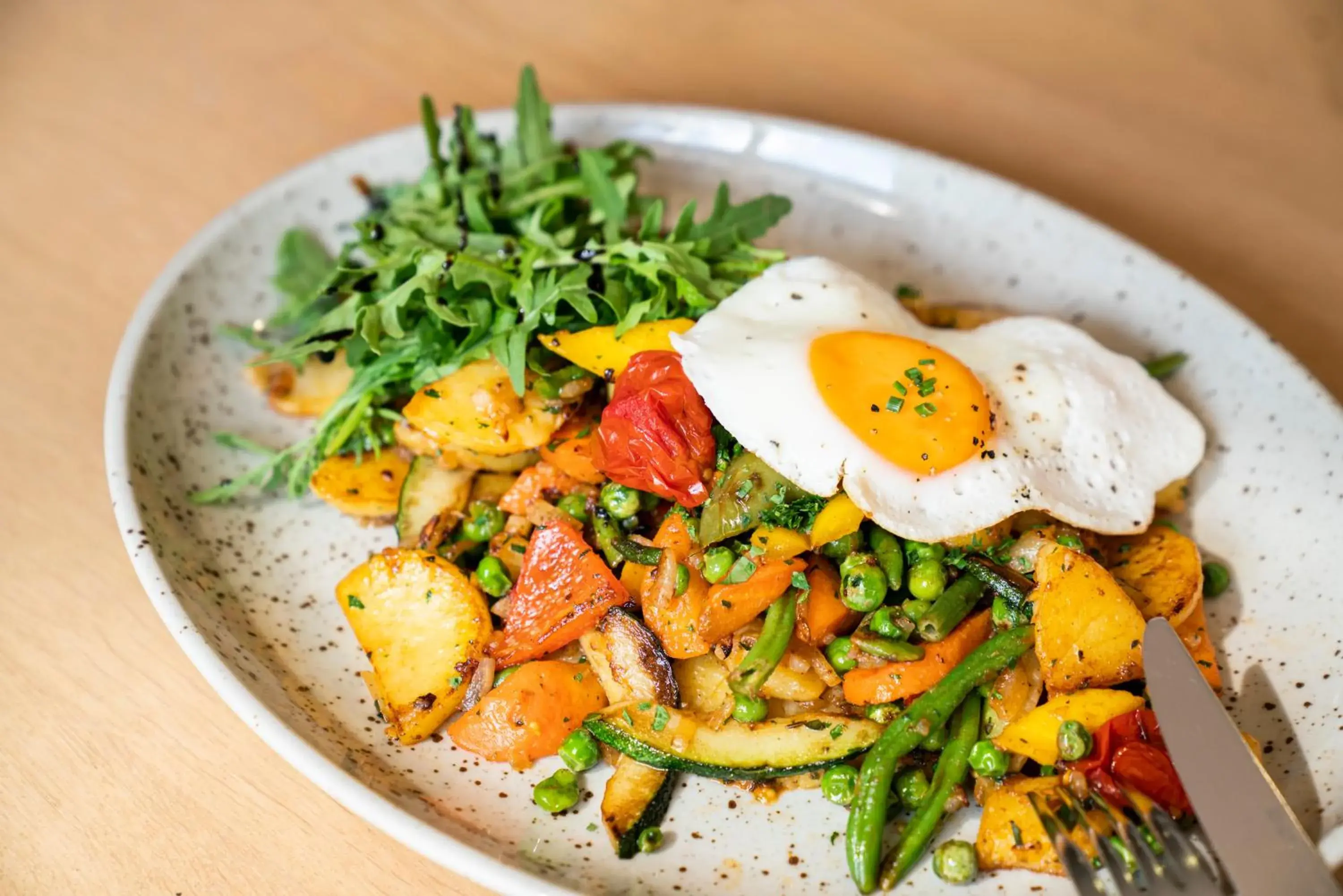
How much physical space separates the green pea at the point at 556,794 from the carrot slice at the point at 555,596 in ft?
1.42

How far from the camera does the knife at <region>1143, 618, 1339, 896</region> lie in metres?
2.52

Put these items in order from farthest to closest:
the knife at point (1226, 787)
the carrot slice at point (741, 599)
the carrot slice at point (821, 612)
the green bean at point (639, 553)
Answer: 1. the green bean at point (639, 553)
2. the carrot slice at point (821, 612)
3. the carrot slice at point (741, 599)
4. the knife at point (1226, 787)

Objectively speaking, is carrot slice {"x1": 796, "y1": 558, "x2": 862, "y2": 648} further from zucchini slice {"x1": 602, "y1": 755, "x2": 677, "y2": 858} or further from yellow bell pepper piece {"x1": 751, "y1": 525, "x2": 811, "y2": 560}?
zucchini slice {"x1": 602, "y1": 755, "x2": 677, "y2": 858}

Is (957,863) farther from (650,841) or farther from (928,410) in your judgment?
(928,410)

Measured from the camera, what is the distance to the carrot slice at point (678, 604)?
3307 millimetres

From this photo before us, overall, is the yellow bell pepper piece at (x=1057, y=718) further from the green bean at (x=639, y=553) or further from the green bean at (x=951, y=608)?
the green bean at (x=639, y=553)

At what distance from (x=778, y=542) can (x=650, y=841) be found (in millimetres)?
1002

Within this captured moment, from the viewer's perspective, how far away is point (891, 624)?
3297 millimetres

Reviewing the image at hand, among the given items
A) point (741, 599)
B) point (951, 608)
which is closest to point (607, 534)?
point (741, 599)

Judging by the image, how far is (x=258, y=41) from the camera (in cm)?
632

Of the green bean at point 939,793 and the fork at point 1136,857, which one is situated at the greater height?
the fork at point 1136,857

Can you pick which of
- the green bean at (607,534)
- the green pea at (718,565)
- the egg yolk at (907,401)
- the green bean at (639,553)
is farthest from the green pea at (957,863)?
the green bean at (607,534)

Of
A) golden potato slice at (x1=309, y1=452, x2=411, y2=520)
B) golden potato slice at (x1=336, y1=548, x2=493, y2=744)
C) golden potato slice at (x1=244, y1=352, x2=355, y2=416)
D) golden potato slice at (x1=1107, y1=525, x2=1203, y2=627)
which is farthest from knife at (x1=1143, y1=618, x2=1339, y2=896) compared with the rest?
golden potato slice at (x1=244, y1=352, x2=355, y2=416)

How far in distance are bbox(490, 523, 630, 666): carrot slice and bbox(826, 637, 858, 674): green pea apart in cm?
70
